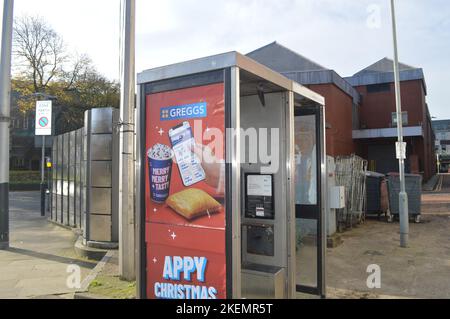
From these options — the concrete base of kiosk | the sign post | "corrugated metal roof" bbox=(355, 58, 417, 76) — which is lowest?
the concrete base of kiosk

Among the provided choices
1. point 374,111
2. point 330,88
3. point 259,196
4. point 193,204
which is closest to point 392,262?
point 259,196

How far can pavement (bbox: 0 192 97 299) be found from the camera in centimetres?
560

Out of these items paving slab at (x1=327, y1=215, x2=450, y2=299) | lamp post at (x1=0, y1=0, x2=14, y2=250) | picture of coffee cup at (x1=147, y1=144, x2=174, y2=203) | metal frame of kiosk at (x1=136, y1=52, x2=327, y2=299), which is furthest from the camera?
lamp post at (x1=0, y1=0, x2=14, y2=250)

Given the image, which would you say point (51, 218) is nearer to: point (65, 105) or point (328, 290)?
point (328, 290)

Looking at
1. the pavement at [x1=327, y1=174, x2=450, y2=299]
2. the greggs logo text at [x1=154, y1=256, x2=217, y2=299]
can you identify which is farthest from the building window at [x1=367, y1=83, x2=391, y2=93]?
the greggs logo text at [x1=154, y1=256, x2=217, y2=299]

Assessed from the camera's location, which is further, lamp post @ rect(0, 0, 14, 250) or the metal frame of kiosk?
lamp post @ rect(0, 0, 14, 250)

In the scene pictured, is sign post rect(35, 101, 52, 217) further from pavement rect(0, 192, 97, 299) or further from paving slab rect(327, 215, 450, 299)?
paving slab rect(327, 215, 450, 299)

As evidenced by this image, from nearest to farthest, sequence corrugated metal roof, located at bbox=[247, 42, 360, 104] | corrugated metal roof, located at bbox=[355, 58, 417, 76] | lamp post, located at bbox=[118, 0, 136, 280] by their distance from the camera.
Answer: lamp post, located at bbox=[118, 0, 136, 280] → corrugated metal roof, located at bbox=[247, 42, 360, 104] → corrugated metal roof, located at bbox=[355, 58, 417, 76]

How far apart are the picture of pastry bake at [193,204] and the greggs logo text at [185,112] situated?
25.9 inches

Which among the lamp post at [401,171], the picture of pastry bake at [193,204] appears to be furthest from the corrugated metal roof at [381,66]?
the picture of pastry bake at [193,204]

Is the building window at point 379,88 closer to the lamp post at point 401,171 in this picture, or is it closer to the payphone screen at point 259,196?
the lamp post at point 401,171

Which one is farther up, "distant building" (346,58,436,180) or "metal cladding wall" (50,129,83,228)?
"distant building" (346,58,436,180)

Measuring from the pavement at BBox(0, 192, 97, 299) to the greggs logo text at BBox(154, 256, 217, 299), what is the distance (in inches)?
93.5

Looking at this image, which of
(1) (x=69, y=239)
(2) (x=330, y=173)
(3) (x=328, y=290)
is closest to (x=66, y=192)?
(1) (x=69, y=239)
